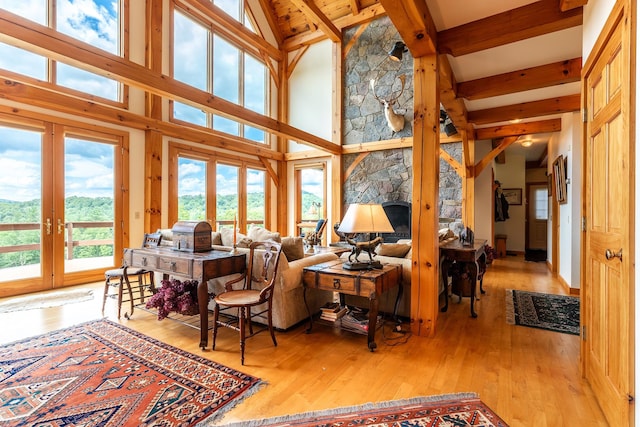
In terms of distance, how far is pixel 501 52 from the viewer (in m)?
3.07

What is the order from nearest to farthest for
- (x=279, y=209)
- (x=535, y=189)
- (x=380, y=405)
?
(x=380, y=405) < (x=279, y=209) < (x=535, y=189)

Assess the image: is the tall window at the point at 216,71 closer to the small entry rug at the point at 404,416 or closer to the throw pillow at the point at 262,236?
the throw pillow at the point at 262,236

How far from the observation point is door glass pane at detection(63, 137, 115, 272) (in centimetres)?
461

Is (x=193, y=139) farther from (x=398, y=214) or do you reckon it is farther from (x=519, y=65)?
(x=519, y=65)

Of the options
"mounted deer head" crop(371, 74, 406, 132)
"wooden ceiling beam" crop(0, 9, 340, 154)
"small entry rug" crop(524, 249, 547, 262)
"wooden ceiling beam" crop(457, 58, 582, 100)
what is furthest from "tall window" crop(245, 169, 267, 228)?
"small entry rug" crop(524, 249, 547, 262)

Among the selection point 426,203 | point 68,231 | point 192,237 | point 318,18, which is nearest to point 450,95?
point 426,203

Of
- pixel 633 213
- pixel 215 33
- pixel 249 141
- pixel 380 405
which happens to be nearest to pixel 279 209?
pixel 249 141

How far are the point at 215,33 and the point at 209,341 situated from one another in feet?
21.5

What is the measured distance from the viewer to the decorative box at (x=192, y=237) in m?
2.96

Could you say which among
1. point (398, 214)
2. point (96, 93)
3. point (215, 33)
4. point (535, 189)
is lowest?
point (398, 214)

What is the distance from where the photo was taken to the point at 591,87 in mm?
2049

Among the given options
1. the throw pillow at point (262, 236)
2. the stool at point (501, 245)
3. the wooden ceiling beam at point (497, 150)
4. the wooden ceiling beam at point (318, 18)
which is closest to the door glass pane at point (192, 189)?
the throw pillow at point (262, 236)

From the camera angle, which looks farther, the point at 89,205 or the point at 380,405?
the point at 89,205

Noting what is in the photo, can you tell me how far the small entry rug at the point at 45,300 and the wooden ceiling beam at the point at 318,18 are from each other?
5.78 metres
